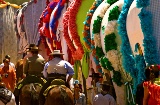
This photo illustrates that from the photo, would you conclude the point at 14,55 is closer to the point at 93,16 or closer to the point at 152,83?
the point at 93,16

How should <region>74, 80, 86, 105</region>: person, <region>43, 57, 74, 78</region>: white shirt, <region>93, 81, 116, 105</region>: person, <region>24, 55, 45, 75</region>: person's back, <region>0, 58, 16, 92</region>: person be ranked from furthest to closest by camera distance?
1. <region>0, 58, 16, 92</region>: person
2. <region>24, 55, 45, 75</region>: person's back
3. <region>43, 57, 74, 78</region>: white shirt
4. <region>74, 80, 86, 105</region>: person
5. <region>93, 81, 116, 105</region>: person

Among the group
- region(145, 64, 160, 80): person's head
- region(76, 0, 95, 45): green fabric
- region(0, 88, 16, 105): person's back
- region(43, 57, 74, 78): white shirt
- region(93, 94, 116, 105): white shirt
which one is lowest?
region(93, 94, 116, 105): white shirt

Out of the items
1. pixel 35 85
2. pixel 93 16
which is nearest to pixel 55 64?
pixel 35 85

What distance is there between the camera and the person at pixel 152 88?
5.93m

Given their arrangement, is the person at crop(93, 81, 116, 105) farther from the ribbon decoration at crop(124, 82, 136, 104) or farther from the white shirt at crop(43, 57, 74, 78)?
the white shirt at crop(43, 57, 74, 78)

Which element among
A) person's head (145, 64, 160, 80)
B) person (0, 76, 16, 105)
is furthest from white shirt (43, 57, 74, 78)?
person's head (145, 64, 160, 80)

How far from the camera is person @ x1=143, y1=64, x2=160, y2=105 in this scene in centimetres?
593

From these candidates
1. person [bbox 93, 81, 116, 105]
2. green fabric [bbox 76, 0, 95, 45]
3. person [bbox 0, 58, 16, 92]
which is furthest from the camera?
person [bbox 0, 58, 16, 92]

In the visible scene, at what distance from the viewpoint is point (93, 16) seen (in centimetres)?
983

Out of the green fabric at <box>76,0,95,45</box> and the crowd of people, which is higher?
the green fabric at <box>76,0,95,45</box>

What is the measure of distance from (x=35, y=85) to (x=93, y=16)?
1868 mm

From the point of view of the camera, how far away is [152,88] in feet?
19.5

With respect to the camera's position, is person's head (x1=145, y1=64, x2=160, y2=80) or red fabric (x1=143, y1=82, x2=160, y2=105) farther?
person's head (x1=145, y1=64, x2=160, y2=80)

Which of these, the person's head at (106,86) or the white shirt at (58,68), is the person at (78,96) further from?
the white shirt at (58,68)
